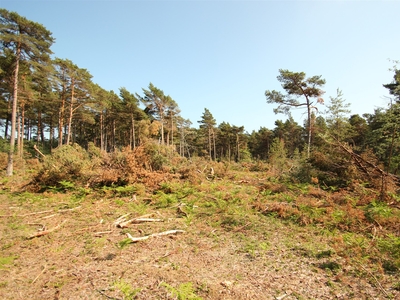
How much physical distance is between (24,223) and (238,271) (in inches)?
251

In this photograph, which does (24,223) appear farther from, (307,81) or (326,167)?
(307,81)

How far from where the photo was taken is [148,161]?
437 inches

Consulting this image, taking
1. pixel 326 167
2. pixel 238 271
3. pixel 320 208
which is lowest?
pixel 238 271

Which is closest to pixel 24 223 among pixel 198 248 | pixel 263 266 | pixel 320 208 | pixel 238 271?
pixel 198 248

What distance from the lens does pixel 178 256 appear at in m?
4.27

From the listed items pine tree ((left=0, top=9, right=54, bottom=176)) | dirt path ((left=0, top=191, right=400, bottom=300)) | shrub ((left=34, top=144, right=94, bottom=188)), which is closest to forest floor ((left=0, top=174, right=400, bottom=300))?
dirt path ((left=0, top=191, right=400, bottom=300))

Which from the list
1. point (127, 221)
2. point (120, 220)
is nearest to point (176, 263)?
point (127, 221)

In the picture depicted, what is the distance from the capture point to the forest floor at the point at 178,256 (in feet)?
10.4

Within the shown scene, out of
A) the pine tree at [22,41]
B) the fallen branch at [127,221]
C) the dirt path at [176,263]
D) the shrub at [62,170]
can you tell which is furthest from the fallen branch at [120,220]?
the pine tree at [22,41]

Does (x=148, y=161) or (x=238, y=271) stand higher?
(x=148, y=161)

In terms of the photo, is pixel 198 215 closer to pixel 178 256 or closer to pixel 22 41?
pixel 178 256

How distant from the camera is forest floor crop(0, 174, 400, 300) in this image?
124 inches

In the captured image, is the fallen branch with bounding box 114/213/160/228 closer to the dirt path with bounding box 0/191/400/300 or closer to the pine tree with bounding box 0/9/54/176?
the dirt path with bounding box 0/191/400/300

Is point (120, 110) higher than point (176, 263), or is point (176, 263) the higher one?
point (120, 110)
